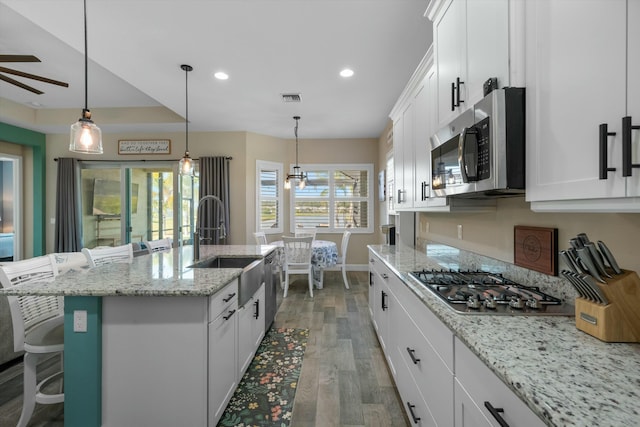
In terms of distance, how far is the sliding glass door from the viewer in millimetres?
5711

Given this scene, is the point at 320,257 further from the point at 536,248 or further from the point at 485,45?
the point at 485,45

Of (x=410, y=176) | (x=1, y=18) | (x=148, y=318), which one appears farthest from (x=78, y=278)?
(x=1, y=18)

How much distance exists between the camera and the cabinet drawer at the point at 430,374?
1086mm

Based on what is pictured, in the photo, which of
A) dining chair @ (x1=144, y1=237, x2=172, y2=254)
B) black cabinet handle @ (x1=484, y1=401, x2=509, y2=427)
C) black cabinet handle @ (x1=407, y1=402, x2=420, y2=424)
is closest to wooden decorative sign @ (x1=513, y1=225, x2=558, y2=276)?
black cabinet handle @ (x1=484, y1=401, x2=509, y2=427)

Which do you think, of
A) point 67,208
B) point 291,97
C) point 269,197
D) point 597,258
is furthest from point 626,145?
point 67,208

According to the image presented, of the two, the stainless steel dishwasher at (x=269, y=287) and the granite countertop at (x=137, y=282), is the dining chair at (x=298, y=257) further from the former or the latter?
the granite countertop at (x=137, y=282)

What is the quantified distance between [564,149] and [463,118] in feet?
1.93

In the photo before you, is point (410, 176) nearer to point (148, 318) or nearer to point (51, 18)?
point (148, 318)

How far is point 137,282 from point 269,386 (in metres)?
1.24

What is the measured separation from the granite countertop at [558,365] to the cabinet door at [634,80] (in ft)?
1.48

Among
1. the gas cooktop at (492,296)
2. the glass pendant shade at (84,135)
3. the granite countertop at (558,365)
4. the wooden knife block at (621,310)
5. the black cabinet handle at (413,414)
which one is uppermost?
the glass pendant shade at (84,135)

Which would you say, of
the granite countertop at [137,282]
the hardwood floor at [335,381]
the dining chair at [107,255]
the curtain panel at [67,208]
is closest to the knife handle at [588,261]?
the hardwood floor at [335,381]

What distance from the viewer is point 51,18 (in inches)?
90.0

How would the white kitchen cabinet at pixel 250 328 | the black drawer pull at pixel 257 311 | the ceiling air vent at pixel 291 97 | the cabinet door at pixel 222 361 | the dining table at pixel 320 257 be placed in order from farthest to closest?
1. the dining table at pixel 320 257
2. the ceiling air vent at pixel 291 97
3. the black drawer pull at pixel 257 311
4. the white kitchen cabinet at pixel 250 328
5. the cabinet door at pixel 222 361
